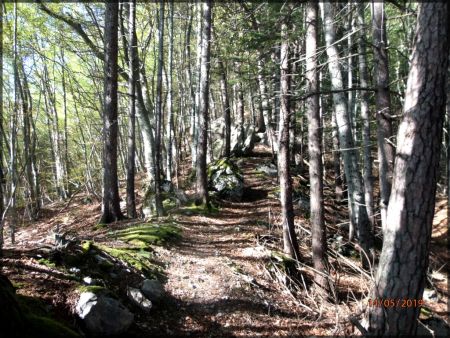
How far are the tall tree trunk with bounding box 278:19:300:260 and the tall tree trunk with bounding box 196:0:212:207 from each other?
4.16 meters

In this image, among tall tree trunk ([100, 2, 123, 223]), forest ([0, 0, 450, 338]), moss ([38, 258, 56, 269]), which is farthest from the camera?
tall tree trunk ([100, 2, 123, 223])

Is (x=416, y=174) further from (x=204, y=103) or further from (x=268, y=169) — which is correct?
(x=268, y=169)

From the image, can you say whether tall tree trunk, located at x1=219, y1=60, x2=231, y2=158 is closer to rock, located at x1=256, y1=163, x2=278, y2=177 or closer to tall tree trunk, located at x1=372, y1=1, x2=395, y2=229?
rock, located at x1=256, y1=163, x2=278, y2=177

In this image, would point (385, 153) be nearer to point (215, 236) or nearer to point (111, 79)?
point (215, 236)

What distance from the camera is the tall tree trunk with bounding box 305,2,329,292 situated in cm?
666

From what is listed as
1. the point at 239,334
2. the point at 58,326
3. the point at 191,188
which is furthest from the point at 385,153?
the point at 191,188

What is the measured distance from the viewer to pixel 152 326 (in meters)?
4.37

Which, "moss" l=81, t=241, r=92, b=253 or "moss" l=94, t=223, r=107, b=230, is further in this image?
"moss" l=94, t=223, r=107, b=230

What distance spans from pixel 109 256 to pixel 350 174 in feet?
20.9

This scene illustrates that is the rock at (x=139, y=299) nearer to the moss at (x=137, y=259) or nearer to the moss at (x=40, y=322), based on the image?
the moss at (x=137, y=259)

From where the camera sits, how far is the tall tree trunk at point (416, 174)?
3191 millimetres

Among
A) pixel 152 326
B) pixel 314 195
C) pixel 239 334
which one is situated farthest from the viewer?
pixel 314 195

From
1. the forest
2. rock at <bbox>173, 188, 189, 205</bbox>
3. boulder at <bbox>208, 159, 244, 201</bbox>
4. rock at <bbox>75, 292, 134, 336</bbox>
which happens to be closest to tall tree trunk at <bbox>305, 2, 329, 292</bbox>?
the forest

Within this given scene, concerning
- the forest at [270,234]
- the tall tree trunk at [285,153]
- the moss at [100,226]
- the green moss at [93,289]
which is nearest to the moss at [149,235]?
the forest at [270,234]
